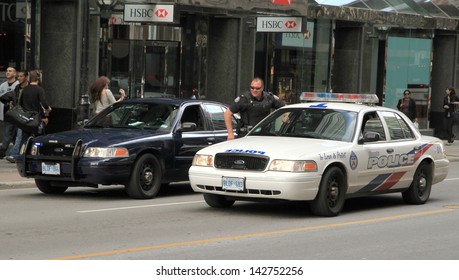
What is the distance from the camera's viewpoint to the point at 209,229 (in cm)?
1151

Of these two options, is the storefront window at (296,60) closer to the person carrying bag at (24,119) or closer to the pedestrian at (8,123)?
the pedestrian at (8,123)

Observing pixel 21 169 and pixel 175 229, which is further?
pixel 21 169

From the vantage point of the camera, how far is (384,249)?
10.3 metres

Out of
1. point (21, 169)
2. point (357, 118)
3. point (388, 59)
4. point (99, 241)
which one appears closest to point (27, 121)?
point (21, 169)

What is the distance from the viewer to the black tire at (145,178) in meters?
14.4

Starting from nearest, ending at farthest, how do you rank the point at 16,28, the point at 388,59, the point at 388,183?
the point at 388,183 → the point at 16,28 → the point at 388,59

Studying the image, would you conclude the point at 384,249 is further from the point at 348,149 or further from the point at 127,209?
the point at 127,209

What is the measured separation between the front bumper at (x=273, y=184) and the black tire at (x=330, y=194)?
15cm

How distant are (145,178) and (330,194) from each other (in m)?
3.21

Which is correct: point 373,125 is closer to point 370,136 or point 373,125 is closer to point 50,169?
point 370,136

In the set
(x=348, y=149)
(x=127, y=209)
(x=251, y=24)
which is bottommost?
(x=127, y=209)

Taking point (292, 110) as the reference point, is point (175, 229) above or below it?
below

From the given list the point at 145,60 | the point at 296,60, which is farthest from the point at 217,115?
the point at 296,60

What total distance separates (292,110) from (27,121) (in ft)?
21.6
